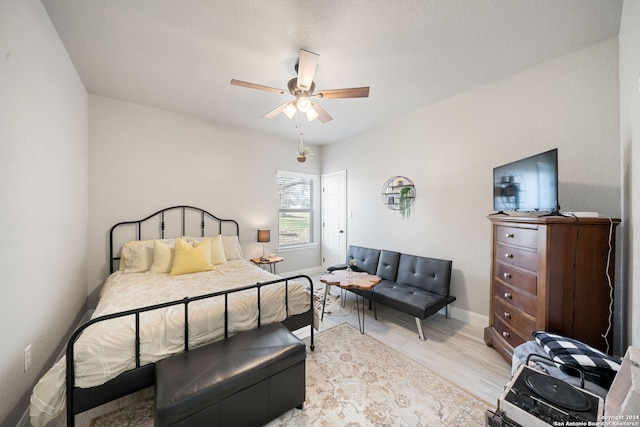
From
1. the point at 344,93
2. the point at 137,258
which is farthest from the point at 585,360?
the point at 137,258

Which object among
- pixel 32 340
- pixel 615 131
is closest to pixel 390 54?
pixel 615 131

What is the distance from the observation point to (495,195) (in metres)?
2.48

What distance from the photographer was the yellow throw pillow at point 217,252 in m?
3.29

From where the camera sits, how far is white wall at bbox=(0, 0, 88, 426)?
135cm

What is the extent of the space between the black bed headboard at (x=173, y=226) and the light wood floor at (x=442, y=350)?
219cm

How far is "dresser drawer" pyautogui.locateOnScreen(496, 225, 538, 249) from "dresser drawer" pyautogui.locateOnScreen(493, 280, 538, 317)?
A: 1.31 ft

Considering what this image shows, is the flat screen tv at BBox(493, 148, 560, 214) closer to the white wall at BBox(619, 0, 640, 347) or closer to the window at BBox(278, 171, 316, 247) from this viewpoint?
the white wall at BBox(619, 0, 640, 347)

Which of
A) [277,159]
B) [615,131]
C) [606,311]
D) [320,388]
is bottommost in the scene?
[320,388]

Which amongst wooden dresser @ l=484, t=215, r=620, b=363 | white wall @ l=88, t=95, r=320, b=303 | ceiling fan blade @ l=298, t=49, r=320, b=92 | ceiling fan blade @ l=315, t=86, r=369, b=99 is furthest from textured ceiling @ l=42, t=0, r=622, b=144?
wooden dresser @ l=484, t=215, r=620, b=363

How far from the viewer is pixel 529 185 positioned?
6.60ft

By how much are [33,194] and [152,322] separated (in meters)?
1.25

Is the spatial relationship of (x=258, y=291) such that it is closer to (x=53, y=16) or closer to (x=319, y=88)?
(x=319, y=88)

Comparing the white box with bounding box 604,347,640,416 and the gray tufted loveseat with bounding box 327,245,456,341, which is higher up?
the white box with bounding box 604,347,640,416

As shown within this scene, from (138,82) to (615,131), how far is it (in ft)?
15.8
